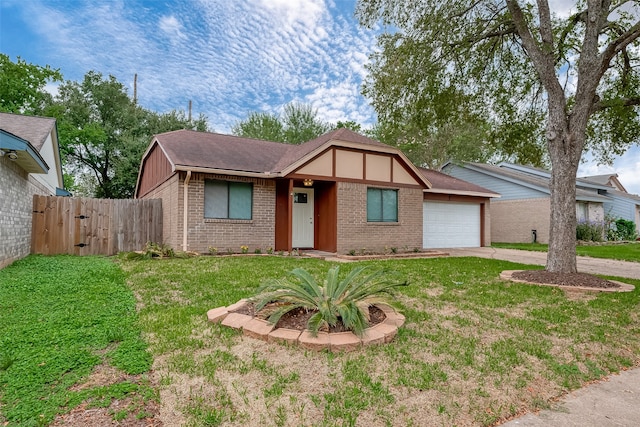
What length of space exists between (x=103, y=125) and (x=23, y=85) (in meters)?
4.67

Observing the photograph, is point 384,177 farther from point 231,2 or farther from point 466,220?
point 231,2

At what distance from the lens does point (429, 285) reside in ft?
21.3

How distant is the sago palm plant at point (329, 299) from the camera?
3527 millimetres

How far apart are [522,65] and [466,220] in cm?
806

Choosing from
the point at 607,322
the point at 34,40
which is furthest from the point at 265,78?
the point at 607,322

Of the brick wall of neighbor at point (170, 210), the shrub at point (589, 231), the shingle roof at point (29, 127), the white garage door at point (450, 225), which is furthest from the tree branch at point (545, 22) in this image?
the shrub at point (589, 231)

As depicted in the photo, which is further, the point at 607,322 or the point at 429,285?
the point at 429,285

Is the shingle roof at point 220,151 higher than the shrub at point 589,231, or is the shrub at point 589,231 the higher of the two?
the shingle roof at point 220,151

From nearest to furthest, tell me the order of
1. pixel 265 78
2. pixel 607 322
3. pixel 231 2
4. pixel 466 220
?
pixel 607 322 < pixel 231 2 < pixel 466 220 < pixel 265 78

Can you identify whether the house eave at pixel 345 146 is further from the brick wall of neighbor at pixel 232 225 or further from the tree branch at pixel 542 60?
the tree branch at pixel 542 60

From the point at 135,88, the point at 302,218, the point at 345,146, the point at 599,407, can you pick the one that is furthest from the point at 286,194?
the point at 135,88

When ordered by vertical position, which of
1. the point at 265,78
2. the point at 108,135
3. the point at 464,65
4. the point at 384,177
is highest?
the point at 265,78

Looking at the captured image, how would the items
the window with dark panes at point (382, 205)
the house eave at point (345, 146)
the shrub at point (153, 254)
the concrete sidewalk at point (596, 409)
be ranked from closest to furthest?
1. the concrete sidewalk at point (596, 409)
2. the shrub at point (153, 254)
3. the house eave at point (345, 146)
4. the window with dark panes at point (382, 205)

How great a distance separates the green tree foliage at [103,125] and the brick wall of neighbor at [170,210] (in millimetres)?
12871
